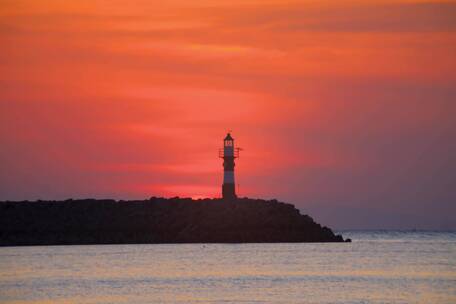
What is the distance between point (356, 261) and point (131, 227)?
1905cm

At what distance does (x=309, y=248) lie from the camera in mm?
76625

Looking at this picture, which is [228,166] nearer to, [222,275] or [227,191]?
[227,191]

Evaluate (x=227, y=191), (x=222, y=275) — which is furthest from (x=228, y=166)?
(x=222, y=275)

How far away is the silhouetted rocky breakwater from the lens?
249 ft

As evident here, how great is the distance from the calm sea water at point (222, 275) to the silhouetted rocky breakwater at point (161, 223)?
904mm

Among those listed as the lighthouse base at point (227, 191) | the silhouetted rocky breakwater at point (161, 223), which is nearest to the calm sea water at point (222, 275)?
the silhouetted rocky breakwater at point (161, 223)

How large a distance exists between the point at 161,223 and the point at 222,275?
2432 centimetres

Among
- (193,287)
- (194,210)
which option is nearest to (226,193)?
(194,210)

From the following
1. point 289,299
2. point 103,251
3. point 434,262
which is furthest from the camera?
point 103,251

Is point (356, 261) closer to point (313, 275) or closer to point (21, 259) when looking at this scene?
point (313, 275)

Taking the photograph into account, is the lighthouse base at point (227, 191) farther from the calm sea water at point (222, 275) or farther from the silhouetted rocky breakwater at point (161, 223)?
the calm sea water at point (222, 275)

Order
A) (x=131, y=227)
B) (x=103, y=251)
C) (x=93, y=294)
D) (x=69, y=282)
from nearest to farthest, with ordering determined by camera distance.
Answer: (x=93, y=294) → (x=69, y=282) → (x=103, y=251) → (x=131, y=227)

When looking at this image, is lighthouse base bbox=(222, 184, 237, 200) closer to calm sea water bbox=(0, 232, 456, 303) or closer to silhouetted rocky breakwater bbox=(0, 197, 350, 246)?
silhouetted rocky breakwater bbox=(0, 197, 350, 246)

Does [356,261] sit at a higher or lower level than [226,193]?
lower
